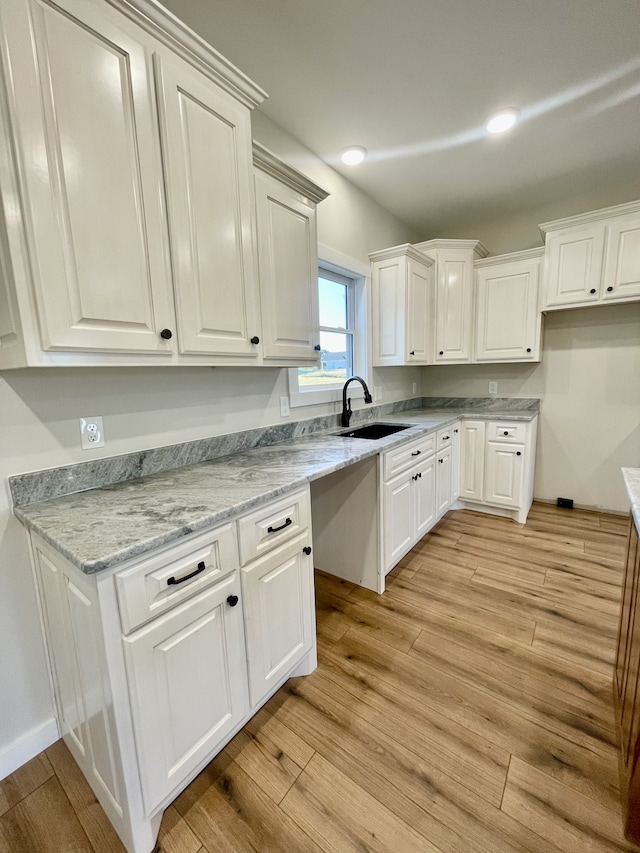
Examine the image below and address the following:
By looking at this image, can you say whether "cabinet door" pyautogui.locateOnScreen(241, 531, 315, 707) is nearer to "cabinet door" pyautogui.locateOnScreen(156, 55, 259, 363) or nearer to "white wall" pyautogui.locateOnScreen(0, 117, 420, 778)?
"white wall" pyautogui.locateOnScreen(0, 117, 420, 778)

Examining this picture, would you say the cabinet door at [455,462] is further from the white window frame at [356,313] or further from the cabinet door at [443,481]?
the white window frame at [356,313]

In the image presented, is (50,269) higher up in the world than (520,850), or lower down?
higher up

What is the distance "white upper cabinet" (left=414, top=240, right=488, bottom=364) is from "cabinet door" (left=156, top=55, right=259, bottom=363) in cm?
218

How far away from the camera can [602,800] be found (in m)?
1.11

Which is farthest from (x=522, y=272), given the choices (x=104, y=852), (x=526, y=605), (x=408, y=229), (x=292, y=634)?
(x=104, y=852)

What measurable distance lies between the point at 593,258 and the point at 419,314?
4.36ft

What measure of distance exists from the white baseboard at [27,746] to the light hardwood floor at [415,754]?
0.10 feet

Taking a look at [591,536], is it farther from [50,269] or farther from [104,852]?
[50,269]

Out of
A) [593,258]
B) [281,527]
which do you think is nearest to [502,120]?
[593,258]

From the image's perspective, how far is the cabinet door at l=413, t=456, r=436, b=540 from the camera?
2498 mm

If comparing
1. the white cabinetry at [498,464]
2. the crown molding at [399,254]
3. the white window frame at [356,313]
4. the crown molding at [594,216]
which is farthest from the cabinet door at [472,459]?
the crown molding at [594,216]

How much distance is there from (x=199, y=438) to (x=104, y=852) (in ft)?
4.44

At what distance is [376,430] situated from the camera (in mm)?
2871

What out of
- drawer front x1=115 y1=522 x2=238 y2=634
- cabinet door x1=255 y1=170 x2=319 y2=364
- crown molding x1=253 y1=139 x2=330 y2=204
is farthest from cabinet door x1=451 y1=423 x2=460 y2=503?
drawer front x1=115 y1=522 x2=238 y2=634
